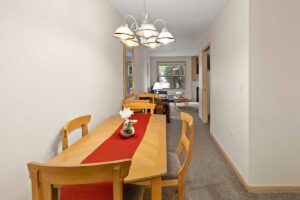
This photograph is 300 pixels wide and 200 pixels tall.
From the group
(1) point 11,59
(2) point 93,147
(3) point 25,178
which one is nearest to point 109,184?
(2) point 93,147

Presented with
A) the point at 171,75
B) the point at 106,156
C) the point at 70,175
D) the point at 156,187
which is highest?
the point at 171,75

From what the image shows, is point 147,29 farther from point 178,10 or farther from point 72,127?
point 178,10

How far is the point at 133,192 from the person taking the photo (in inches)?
53.3

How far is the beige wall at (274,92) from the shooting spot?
2.11 meters

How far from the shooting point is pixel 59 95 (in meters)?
1.70

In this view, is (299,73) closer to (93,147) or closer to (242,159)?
(242,159)

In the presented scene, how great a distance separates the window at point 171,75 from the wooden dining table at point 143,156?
8988 millimetres

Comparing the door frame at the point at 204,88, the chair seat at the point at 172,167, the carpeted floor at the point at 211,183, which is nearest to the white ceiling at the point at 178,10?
the door frame at the point at 204,88

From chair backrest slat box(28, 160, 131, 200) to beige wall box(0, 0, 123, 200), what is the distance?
49 cm

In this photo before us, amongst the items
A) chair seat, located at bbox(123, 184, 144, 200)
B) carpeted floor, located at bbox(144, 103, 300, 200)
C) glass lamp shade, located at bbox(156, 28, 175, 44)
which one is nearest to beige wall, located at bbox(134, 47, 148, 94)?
carpeted floor, located at bbox(144, 103, 300, 200)

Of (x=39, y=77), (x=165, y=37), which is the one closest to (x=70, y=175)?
(x=39, y=77)

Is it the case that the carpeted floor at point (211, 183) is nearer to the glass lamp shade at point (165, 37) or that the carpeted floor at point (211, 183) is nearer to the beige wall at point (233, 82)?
the beige wall at point (233, 82)

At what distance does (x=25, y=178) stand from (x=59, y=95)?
26.4 inches

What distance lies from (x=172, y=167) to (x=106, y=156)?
2.12 ft
